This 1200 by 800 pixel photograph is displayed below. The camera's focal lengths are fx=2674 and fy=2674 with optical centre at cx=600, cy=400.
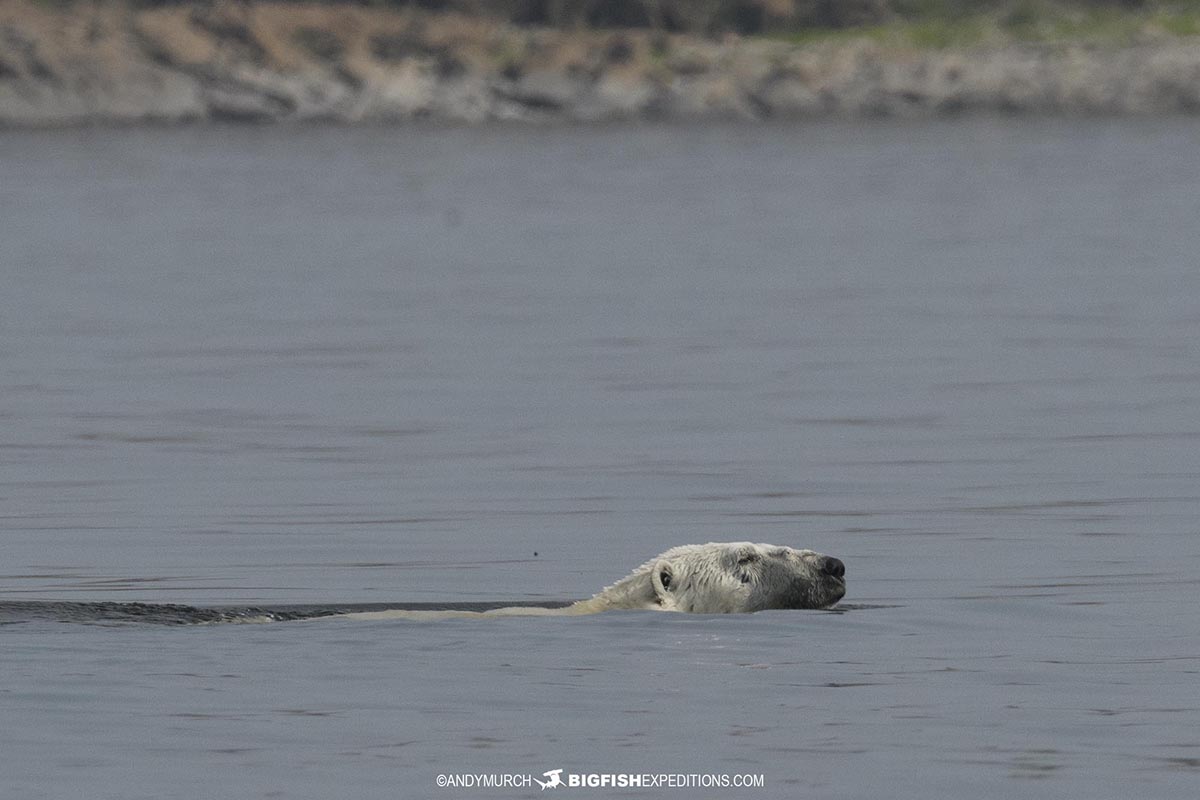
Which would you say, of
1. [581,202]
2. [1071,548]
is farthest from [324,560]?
[581,202]

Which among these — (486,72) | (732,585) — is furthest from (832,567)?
(486,72)

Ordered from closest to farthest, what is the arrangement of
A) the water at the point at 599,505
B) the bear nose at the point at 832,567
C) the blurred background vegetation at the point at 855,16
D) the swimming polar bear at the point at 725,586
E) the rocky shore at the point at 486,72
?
the water at the point at 599,505 < the bear nose at the point at 832,567 < the swimming polar bear at the point at 725,586 < the rocky shore at the point at 486,72 < the blurred background vegetation at the point at 855,16

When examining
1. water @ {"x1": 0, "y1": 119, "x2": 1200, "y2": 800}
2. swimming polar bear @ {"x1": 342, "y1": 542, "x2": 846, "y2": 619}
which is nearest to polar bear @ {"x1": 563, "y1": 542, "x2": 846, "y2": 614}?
swimming polar bear @ {"x1": 342, "y1": 542, "x2": 846, "y2": 619}

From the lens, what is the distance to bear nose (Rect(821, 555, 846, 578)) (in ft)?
42.4

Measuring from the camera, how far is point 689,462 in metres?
18.6

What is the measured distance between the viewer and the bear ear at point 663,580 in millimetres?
13031

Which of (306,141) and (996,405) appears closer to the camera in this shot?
(996,405)

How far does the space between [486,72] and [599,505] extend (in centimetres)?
8873

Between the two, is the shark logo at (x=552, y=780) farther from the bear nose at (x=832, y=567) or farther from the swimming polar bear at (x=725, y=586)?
the bear nose at (x=832, y=567)

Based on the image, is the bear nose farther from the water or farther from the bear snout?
the water

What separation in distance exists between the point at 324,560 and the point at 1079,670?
198 inches

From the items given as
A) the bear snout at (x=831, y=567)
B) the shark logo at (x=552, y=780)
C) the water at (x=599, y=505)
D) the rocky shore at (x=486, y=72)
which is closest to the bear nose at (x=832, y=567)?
the bear snout at (x=831, y=567)

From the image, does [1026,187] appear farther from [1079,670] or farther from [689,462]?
[1079,670]

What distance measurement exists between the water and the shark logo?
129 mm
